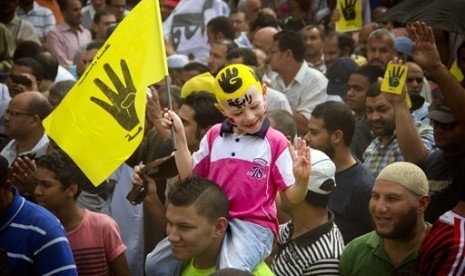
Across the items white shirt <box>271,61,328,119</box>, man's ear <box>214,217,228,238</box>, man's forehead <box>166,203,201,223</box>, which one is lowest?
white shirt <box>271,61,328,119</box>

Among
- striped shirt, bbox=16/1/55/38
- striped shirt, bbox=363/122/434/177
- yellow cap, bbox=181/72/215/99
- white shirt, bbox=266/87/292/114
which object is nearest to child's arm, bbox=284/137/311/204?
striped shirt, bbox=363/122/434/177

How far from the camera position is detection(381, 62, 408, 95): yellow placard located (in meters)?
8.03

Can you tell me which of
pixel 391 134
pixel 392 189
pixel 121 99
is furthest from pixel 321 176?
pixel 391 134

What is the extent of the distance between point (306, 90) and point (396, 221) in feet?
18.3

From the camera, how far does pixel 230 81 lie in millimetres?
6430

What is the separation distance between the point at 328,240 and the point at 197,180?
1065 millimetres

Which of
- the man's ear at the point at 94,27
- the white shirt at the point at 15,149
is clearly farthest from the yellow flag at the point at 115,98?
the man's ear at the point at 94,27

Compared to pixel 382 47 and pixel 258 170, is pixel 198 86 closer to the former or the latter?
pixel 258 170

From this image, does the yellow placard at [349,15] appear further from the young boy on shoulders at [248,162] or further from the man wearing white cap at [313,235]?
the young boy on shoulders at [248,162]

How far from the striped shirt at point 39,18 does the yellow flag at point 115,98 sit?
10.3 metres

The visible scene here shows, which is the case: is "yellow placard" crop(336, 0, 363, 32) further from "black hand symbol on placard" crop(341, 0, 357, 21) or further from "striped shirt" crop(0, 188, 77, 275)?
"striped shirt" crop(0, 188, 77, 275)

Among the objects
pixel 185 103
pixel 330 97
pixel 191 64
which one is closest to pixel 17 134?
pixel 185 103

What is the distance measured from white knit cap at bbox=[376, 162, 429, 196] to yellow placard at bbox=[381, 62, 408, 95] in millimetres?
1590

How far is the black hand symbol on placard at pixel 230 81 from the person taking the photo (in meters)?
6.41
